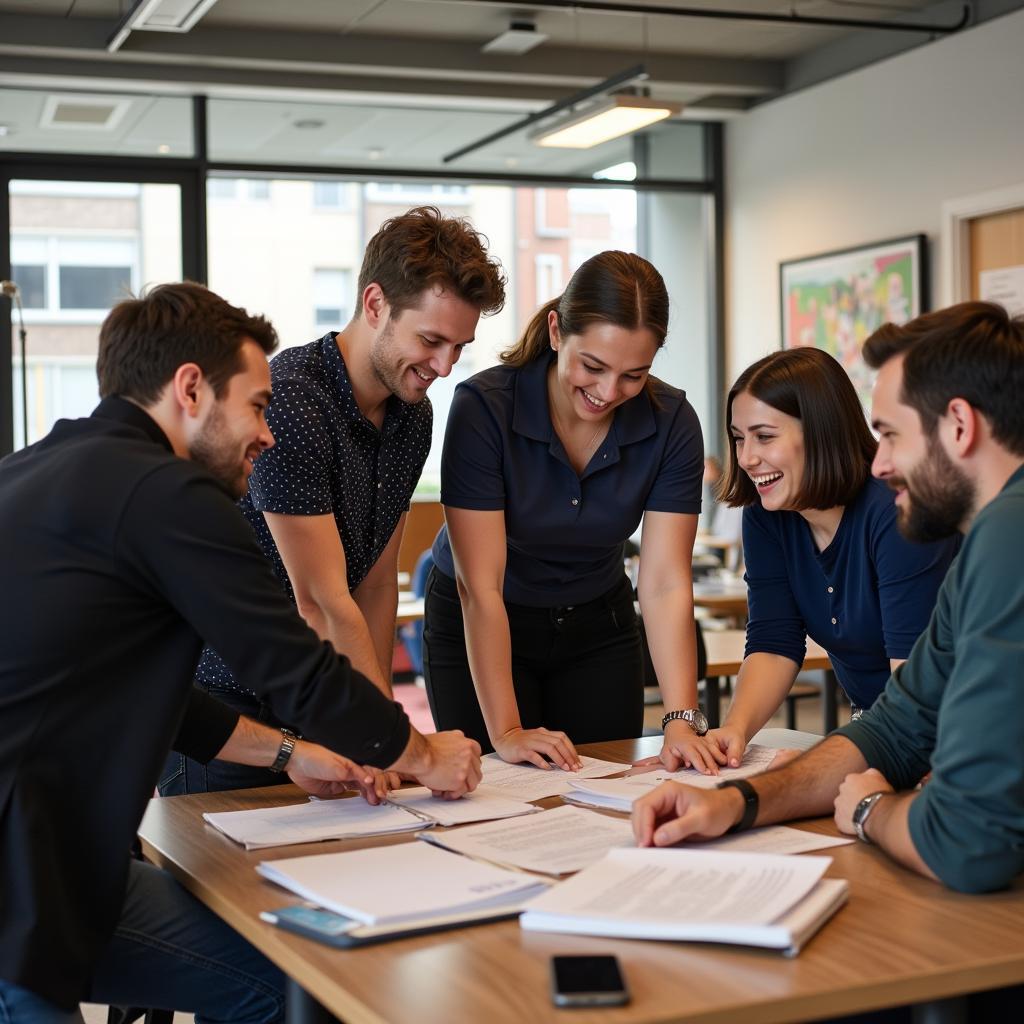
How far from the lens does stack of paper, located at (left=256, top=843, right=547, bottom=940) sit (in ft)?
4.50

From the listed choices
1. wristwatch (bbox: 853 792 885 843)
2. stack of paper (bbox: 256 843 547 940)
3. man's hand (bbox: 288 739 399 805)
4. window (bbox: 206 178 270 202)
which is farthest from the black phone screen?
window (bbox: 206 178 270 202)

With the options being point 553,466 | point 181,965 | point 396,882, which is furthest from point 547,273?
point 396,882

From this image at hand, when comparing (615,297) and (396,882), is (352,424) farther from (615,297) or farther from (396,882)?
(396,882)

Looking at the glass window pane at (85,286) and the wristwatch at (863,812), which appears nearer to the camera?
the wristwatch at (863,812)

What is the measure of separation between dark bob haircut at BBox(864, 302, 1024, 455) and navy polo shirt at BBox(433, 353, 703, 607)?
0.84 m

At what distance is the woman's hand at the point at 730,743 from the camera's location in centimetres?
211

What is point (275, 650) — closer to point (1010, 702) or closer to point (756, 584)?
point (1010, 702)

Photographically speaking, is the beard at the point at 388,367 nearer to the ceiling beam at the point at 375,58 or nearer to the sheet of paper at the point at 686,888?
the sheet of paper at the point at 686,888

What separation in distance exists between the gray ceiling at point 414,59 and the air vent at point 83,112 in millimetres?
84

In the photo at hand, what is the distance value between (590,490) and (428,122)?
18.9 feet

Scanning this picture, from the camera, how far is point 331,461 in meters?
2.12

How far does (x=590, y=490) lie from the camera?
2.48 meters

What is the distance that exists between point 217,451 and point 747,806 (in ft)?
2.53

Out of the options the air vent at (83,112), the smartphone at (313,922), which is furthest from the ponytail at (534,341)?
the air vent at (83,112)
